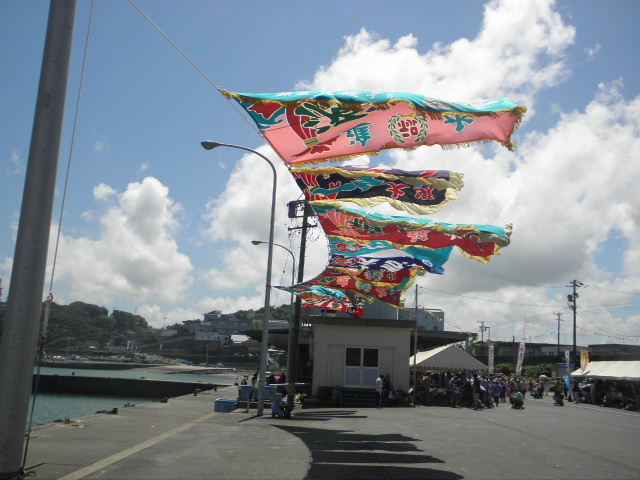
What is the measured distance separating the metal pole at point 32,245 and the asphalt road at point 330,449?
2119mm

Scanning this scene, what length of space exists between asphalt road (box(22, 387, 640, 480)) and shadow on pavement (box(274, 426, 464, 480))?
0.06ft

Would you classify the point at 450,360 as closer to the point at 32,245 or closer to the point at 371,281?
the point at 371,281

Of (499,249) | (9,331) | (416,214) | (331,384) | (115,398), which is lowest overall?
(115,398)

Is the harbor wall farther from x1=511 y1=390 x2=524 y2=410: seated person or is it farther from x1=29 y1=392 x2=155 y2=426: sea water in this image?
x1=511 y1=390 x2=524 y2=410: seated person

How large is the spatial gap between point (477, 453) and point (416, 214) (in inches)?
229

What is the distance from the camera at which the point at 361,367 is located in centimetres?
2519

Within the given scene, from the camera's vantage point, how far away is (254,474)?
26.3 feet

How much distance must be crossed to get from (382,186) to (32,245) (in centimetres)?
835

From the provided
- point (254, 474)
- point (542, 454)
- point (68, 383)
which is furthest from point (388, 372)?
point (68, 383)

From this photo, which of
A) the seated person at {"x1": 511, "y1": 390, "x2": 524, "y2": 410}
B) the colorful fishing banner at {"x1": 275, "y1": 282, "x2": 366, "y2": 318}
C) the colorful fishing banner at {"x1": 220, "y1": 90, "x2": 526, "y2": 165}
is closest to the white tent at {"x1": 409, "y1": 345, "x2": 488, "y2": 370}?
the seated person at {"x1": 511, "y1": 390, "x2": 524, "y2": 410}

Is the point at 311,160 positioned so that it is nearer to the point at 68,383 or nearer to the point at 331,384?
the point at 331,384

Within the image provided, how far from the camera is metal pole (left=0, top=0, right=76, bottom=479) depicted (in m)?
6.07

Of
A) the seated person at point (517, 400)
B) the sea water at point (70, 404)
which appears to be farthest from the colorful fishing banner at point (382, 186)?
the sea water at point (70, 404)

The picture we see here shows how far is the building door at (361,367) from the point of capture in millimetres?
25047
